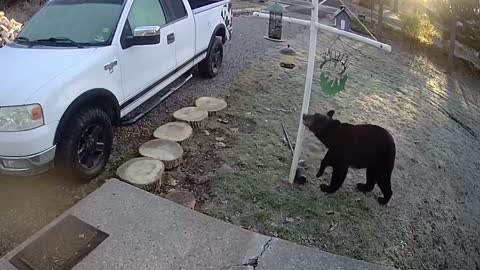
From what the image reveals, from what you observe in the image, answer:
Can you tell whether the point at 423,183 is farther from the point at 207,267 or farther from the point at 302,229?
the point at 207,267

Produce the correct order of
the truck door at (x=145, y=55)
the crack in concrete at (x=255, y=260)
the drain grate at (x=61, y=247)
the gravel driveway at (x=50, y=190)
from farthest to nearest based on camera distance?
1. the truck door at (x=145, y=55)
2. the gravel driveway at (x=50, y=190)
3. the crack in concrete at (x=255, y=260)
4. the drain grate at (x=61, y=247)

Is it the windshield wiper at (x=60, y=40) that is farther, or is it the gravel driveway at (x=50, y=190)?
the windshield wiper at (x=60, y=40)

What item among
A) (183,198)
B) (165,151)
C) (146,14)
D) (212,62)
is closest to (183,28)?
(146,14)

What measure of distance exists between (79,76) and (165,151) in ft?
3.93

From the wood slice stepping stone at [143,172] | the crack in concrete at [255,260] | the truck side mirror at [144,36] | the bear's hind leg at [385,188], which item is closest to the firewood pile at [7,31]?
the truck side mirror at [144,36]

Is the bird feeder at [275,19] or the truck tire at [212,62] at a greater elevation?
the bird feeder at [275,19]

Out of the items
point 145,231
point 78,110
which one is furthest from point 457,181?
point 78,110

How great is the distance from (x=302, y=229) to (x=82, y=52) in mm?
2663

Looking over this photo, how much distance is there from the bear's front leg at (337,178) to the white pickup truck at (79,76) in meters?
2.30

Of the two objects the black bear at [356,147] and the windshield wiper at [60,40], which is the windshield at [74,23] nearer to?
the windshield wiper at [60,40]

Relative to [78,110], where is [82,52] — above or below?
above

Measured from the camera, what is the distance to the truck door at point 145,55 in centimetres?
430

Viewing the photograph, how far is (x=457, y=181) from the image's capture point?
5777 millimetres

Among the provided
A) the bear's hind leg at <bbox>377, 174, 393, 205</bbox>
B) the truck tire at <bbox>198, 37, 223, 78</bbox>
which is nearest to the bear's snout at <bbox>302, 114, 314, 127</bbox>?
the bear's hind leg at <bbox>377, 174, 393, 205</bbox>
